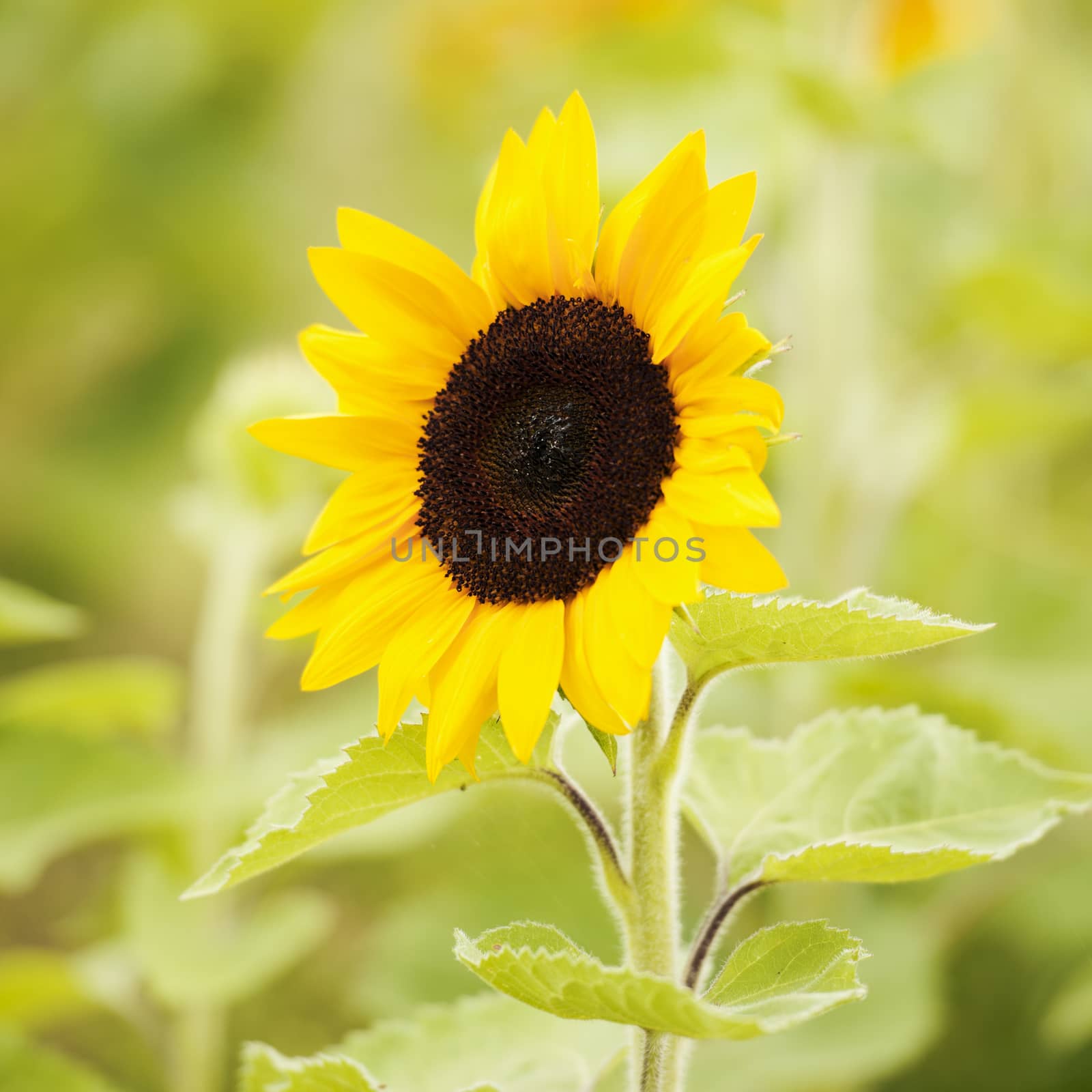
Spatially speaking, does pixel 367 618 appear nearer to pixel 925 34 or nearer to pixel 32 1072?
pixel 32 1072

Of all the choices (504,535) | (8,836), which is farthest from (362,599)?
(8,836)

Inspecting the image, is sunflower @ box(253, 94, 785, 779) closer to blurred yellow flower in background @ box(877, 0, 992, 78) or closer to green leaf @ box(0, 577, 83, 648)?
green leaf @ box(0, 577, 83, 648)

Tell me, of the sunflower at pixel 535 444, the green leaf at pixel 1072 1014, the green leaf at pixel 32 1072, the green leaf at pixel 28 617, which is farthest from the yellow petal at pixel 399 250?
the green leaf at pixel 1072 1014

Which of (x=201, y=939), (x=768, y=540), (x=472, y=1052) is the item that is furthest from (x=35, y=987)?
(x=768, y=540)

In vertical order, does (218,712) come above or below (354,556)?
above

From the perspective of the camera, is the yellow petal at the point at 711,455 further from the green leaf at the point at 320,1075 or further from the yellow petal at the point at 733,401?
the green leaf at the point at 320,1075

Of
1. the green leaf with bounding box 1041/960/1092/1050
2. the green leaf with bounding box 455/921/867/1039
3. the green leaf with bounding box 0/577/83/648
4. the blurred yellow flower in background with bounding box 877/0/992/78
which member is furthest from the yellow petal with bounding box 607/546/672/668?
the blurred yellow flower in background with bounding box 877/0/992/78
